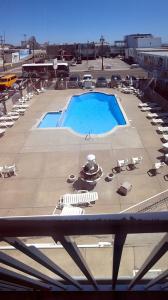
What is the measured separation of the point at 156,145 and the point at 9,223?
14104mm

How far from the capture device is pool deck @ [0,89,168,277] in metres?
7.76

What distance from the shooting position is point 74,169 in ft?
42.2

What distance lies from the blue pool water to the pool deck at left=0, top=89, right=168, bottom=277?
65.7 inches

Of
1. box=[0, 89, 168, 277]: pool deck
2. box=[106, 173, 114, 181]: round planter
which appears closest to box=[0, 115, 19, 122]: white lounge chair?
box=[0, 89, 168, 277]: pool deck

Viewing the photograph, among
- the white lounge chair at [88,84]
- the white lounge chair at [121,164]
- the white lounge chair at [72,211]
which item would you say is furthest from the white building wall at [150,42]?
the white lounge chair at [72,211]

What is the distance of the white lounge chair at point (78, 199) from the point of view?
32.3 feet

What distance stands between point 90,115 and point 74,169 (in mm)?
13684

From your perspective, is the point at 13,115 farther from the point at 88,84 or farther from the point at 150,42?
the point at 150,42

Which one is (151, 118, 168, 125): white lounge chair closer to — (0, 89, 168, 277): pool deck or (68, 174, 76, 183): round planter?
(0, 89, 168, 277): pool deck

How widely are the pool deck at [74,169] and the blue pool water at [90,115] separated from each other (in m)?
1.67

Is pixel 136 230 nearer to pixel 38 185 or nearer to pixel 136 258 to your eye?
pixel 136 258

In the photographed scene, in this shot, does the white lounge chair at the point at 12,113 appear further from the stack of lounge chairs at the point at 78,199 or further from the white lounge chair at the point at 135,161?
the stack of lounge chairs at the point at 78,199

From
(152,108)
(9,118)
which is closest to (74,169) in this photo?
(9,118)

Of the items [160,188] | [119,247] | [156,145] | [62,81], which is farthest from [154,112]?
[119,247]
